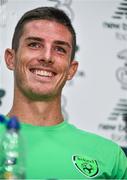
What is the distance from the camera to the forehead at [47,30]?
160 centimetres

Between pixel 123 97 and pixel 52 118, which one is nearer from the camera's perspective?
pixel 52 118

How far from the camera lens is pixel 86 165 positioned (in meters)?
1.54

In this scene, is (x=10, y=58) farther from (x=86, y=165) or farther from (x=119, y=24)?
(x=119, y=24)

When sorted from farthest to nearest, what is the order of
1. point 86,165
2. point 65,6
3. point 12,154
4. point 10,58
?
point 65,6, point 10,58, point 86,165, point 12,154

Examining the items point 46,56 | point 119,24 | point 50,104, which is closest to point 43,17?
point 46,56

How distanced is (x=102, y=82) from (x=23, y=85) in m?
0.55

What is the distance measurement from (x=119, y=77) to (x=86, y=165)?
0.63 metres

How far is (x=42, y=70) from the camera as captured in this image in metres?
1.58

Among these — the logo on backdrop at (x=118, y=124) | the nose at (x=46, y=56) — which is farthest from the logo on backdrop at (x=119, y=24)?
the nose at (x=46, y=56)

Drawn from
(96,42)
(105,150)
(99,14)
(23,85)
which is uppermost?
(99,14)

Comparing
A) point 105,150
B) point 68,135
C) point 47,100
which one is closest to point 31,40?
point 47,100

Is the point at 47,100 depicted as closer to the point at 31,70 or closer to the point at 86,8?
the point at 31,70

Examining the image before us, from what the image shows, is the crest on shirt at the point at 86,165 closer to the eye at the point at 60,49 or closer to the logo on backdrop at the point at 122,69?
the eye at the point at 60,49

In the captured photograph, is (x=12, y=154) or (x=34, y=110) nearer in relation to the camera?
(x=12, y=154)
